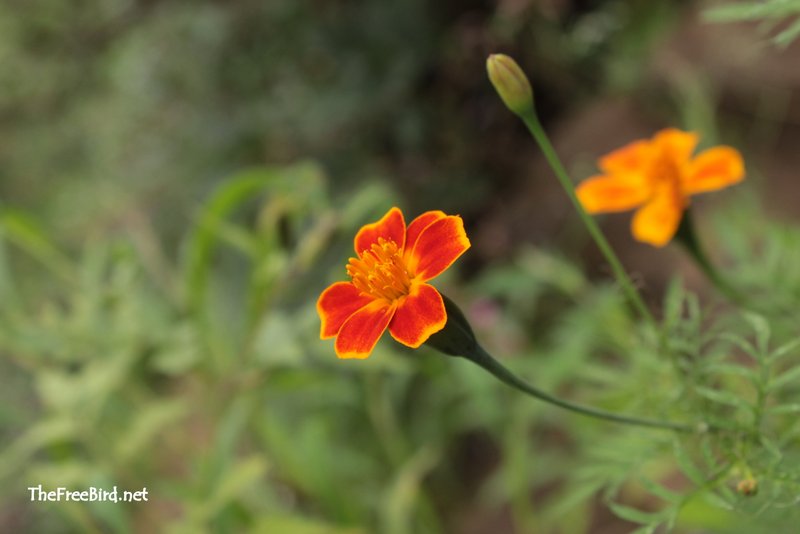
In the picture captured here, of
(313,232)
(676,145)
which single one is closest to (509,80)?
(676,145)

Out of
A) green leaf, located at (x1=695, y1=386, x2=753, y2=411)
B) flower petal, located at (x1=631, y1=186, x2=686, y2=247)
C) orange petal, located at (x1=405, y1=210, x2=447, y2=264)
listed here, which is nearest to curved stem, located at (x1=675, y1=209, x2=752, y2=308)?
flower petal, located at (x1=631, y1=186, x2=686, y2=247)

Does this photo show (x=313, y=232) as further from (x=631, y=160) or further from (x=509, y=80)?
(x=509, y=80)

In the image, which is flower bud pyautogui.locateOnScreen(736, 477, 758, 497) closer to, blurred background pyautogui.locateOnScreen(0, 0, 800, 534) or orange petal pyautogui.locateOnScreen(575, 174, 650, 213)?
orange petal pyautogui.locateOnScreen(575, 174, 650, 213)

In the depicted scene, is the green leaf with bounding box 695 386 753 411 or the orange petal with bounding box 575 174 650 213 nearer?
the green leaf with bounding box 695 386 753 411

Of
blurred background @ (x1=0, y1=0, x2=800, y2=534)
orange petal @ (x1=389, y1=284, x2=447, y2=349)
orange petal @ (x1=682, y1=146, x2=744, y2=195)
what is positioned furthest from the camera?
blurred background @ (x1=0, y1=0, x2=800, y2=534)

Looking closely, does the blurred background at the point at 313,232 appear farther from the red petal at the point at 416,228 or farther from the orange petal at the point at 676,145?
the red petal at the point at 416,228

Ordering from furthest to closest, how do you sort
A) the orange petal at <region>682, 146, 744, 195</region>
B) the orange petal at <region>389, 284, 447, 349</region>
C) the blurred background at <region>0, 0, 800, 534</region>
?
the blurred background at <region>0, 0, 800, 534</region>
the orange petal at <region>682, 146, 744, 195</region>
the orange petal at <region>389, 284, 447, 349</region>

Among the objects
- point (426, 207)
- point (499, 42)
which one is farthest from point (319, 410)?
point (499, 42)
